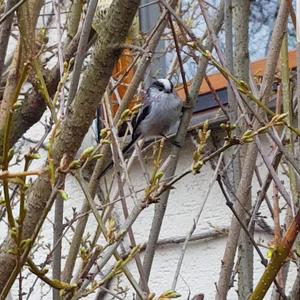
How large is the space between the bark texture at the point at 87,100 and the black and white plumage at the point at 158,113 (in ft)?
4.40

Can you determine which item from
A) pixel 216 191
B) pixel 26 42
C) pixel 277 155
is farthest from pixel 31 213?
pixel 216 191

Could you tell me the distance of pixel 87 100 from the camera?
1452 mm

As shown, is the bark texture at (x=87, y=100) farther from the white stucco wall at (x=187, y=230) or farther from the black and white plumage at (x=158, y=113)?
the white stucco wall at (x=187, y=230)

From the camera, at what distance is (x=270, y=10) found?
11.3ft

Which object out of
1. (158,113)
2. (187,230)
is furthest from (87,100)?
(187,230)

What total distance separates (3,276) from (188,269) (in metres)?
1.93

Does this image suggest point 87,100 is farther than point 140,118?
No

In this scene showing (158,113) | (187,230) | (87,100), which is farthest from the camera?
(187,230)

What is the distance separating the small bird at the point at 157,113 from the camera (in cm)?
291

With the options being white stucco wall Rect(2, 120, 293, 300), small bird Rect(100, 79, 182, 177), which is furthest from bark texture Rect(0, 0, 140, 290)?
white stucco wall Rect(2, 120, 293, 300)

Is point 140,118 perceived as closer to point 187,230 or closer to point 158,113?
point 158,113

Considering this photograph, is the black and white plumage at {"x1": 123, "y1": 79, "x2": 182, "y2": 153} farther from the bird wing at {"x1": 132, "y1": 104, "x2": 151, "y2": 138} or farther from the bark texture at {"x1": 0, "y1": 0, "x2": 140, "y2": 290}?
the bark texture at {"x1": 0, "y1": 0, "x2": 140, "y2": 290}

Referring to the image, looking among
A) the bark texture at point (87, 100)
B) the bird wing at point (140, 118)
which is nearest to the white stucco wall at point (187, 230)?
the bird wing at point (140, 118)

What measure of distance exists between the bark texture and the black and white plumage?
1341 millimetres
